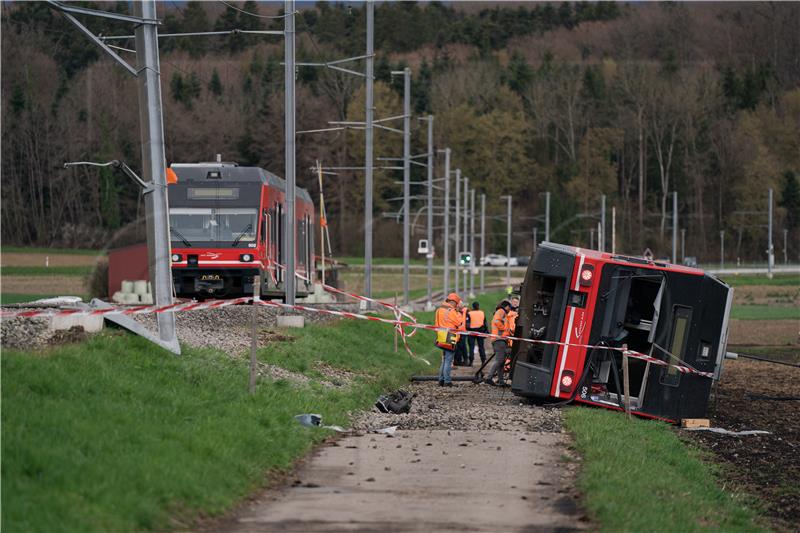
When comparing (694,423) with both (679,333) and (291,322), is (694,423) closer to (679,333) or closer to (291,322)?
(679,333)

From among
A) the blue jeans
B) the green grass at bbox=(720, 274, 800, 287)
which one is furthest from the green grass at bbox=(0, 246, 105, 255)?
the blue jeans

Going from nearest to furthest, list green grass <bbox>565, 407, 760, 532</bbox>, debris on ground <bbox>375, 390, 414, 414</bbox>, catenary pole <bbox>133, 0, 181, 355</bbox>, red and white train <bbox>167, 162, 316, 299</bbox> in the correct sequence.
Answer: green grass <bbox>565, 407, 760, 532</bbox> → catenary pole <bbox>133, 0, 181, 355</bbox> → debris on ground <bbox>375, 390, 414, 414</bbox> → red and white train <bbox>167, 162, 316, 299</bbox>

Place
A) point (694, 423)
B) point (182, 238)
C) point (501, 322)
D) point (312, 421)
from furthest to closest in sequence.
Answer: point (182, 238) < point (501, 322) < point (694, 423) < point (312, 421)

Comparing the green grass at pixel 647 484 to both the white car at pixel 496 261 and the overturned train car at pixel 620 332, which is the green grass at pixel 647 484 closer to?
the overturned train car at pixel 620 332

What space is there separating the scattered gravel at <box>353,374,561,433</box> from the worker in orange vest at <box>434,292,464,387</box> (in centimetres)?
91

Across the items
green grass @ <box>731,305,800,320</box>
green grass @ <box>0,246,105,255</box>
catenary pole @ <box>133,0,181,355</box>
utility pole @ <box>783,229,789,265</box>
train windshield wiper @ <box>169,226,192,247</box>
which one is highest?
catenary pole @ <box>133,0,181,355</box>

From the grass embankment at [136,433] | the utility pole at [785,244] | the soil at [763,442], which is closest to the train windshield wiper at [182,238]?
the soil at [763,442]

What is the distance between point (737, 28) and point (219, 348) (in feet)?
470

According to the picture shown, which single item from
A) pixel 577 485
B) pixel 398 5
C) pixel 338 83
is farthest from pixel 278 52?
pixel 577 485

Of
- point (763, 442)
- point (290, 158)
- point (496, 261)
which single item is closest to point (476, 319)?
point (290, 158)

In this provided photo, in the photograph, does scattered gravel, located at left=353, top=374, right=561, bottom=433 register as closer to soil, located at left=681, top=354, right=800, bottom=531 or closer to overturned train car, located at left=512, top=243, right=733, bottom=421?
Answer: overturned train car, located at left=512, top=243, right=733, bottom=421

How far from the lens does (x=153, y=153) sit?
1792 centimetres

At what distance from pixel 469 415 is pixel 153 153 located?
5.61 metres

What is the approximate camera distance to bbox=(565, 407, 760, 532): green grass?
36.8 feet
